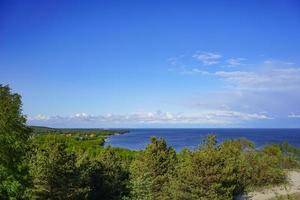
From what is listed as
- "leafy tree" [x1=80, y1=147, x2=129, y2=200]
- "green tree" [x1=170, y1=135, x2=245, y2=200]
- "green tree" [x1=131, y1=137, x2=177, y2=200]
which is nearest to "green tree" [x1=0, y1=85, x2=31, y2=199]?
"leafy tree" [x1=80, y1=147, x2=129, y2=200]

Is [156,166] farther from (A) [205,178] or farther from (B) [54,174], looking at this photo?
(B) [54,174]

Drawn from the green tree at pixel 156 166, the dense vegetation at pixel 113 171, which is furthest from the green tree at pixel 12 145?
the green tree at pixel 156 166

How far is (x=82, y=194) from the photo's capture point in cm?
3519

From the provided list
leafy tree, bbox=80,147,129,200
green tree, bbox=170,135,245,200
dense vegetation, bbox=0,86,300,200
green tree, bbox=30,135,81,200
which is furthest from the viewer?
leafy tree, bbox=80,147,129,200

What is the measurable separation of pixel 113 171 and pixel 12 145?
2010 centimetres

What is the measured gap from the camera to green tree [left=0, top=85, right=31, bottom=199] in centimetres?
2402

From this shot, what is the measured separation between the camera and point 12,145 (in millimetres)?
25297

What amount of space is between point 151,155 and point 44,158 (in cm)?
1150

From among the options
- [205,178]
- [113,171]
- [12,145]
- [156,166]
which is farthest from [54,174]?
[205,178]

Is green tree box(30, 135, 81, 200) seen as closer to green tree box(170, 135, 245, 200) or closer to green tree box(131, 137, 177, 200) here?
green tree box(131, 137, 177, 200)

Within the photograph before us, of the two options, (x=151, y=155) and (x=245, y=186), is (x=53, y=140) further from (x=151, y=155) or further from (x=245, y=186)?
(x=245, y=186)

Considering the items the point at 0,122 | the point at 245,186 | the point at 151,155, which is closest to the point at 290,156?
the point at 245,186

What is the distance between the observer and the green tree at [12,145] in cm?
2402

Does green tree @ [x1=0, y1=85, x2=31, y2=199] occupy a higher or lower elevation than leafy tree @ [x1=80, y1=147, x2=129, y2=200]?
higher
